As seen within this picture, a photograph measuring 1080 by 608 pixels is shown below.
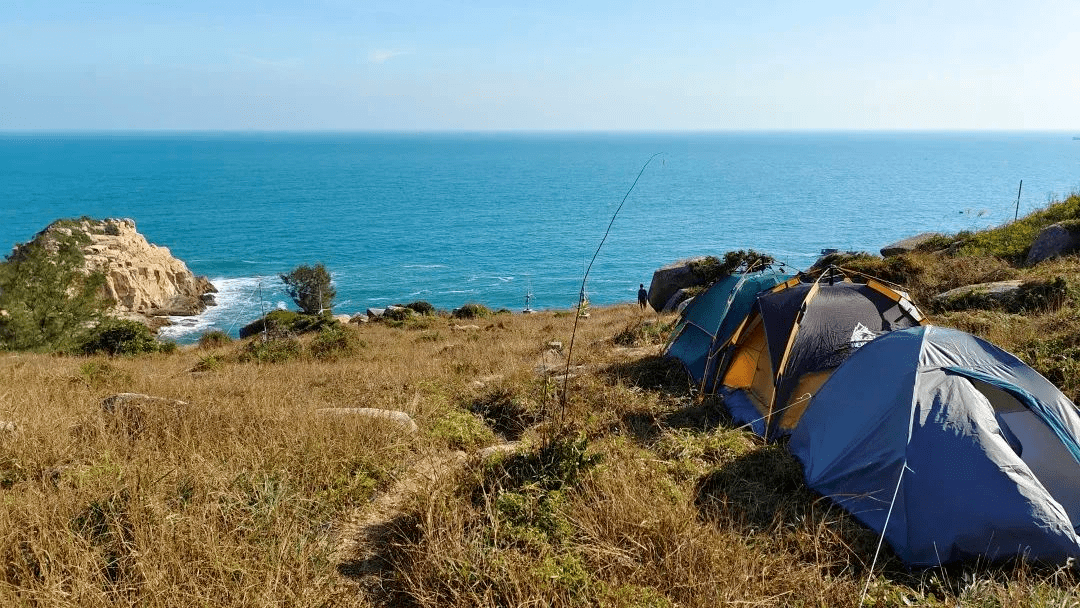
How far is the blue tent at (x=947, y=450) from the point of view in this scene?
203 inches

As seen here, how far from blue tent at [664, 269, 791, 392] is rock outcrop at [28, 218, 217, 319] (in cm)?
4858

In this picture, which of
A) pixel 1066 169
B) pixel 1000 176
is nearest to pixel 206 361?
pixel 1000 176

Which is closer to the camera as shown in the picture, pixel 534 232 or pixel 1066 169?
pixel 534 232

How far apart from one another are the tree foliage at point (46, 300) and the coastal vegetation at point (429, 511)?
2199cm

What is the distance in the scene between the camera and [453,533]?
14.8 ft

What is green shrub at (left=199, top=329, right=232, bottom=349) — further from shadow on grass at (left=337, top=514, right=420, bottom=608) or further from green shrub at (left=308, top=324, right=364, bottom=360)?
shadow on grass at (left=337, top=514, right=420, bottom=608)

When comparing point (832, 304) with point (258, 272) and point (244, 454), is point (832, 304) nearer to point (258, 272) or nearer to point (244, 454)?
point (244, 454)

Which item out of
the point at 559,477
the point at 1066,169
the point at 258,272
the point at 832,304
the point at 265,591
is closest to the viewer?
the point at 265,591

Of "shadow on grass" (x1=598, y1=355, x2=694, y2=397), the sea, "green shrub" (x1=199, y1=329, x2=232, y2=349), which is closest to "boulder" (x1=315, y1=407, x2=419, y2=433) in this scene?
"shadow on grass" (x1=598, y1=355, x2=694, y2=397)

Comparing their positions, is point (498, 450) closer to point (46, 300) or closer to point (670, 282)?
point (670, 282)

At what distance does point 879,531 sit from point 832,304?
4.04m

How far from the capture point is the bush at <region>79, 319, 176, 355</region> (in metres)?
22.1

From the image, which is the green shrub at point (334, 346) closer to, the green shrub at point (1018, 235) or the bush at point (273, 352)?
the bush at point (273, 352)

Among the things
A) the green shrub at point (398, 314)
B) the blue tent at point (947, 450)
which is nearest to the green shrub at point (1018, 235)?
the blue tent at point (947, 450)
